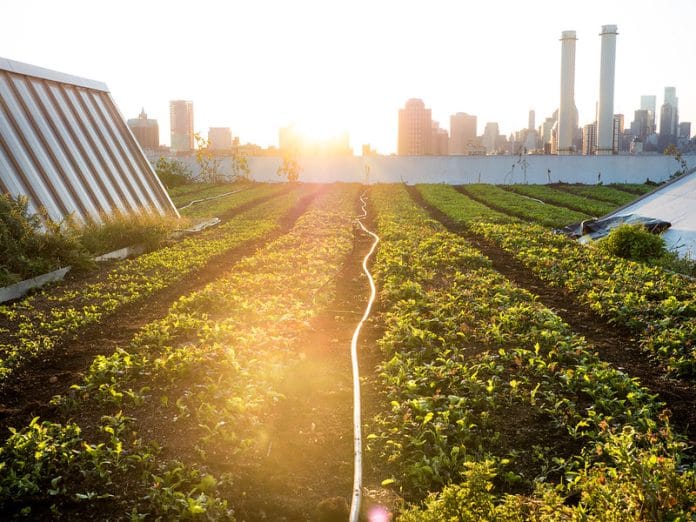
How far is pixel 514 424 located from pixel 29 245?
10.3 metres

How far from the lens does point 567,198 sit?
3212cm

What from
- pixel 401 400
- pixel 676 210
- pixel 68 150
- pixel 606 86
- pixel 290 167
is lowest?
pixel 606 86

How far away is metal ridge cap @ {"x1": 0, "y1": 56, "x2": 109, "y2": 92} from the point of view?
49.2ft

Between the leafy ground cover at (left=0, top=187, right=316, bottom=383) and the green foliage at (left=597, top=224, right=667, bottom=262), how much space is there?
9.62 m

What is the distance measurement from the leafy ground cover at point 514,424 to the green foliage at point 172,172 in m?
39.4

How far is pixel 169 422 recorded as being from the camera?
5672 millimetres

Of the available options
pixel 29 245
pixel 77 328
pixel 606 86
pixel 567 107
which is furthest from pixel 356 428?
pixel 567 107

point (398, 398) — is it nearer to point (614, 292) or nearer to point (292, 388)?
point (292, 388)

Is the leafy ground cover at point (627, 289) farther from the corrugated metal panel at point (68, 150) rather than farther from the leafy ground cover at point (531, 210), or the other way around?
the corrugated metal panel at point (68, 150)

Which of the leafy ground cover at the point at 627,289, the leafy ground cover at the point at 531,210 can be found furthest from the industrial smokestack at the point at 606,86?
the leafy ground cover at the point at 627,289

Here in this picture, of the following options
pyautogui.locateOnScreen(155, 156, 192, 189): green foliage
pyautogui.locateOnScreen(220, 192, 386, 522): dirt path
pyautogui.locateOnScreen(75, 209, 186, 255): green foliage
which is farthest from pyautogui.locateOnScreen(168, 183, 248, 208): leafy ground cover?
pyautogui.locateOnScreen(220, 192, 386, 522): dirt path

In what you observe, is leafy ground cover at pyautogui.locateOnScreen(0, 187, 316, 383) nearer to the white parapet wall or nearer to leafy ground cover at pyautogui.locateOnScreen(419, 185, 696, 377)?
leafy ground cover at pyautogui.locateOnScreen(419, 185, 696, 377)

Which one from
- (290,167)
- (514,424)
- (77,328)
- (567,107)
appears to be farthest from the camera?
(567,107)

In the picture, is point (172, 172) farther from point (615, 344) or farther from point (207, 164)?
point (615, 344)
